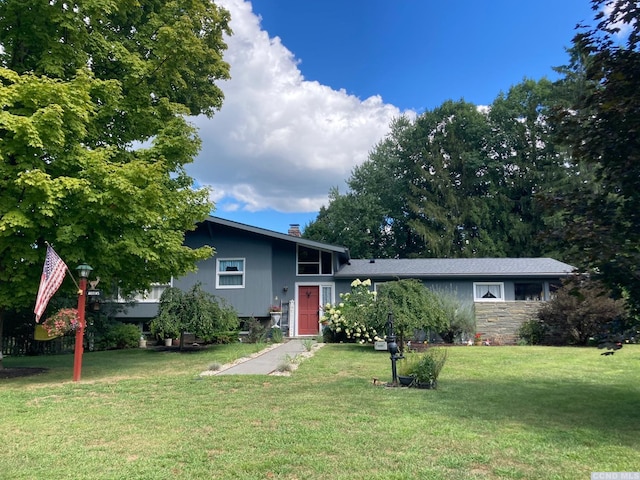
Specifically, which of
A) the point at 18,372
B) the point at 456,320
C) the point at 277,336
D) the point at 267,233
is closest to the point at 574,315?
the point at 456,320

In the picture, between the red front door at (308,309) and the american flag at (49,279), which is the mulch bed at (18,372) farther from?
the red front door at (308,309)

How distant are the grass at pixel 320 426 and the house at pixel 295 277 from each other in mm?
9389

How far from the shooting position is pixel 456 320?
16.7m

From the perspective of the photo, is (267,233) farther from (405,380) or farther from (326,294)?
(405,380)

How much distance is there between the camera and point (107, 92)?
9.78 m

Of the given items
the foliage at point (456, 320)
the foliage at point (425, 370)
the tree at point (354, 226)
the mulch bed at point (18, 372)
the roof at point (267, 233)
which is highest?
the tree at point (354, 226)

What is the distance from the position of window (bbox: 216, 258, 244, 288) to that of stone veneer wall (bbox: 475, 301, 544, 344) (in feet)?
30.7

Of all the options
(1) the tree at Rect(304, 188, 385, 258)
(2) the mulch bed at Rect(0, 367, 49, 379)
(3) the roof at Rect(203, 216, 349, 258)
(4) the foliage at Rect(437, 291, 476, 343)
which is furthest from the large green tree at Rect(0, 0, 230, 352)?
(1) the tree at Rect(304, 188, 385, 258)

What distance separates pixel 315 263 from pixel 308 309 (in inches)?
76.4

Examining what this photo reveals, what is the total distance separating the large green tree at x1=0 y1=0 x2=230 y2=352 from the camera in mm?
8344

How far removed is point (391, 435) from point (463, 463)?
3.10 ft

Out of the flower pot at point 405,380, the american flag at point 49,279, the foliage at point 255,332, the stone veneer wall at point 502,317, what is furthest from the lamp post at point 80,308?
the stone veneer wall at point 502,317

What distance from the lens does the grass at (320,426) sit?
392 centimetres

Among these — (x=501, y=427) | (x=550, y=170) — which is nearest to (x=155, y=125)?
(x=501, y=427)
